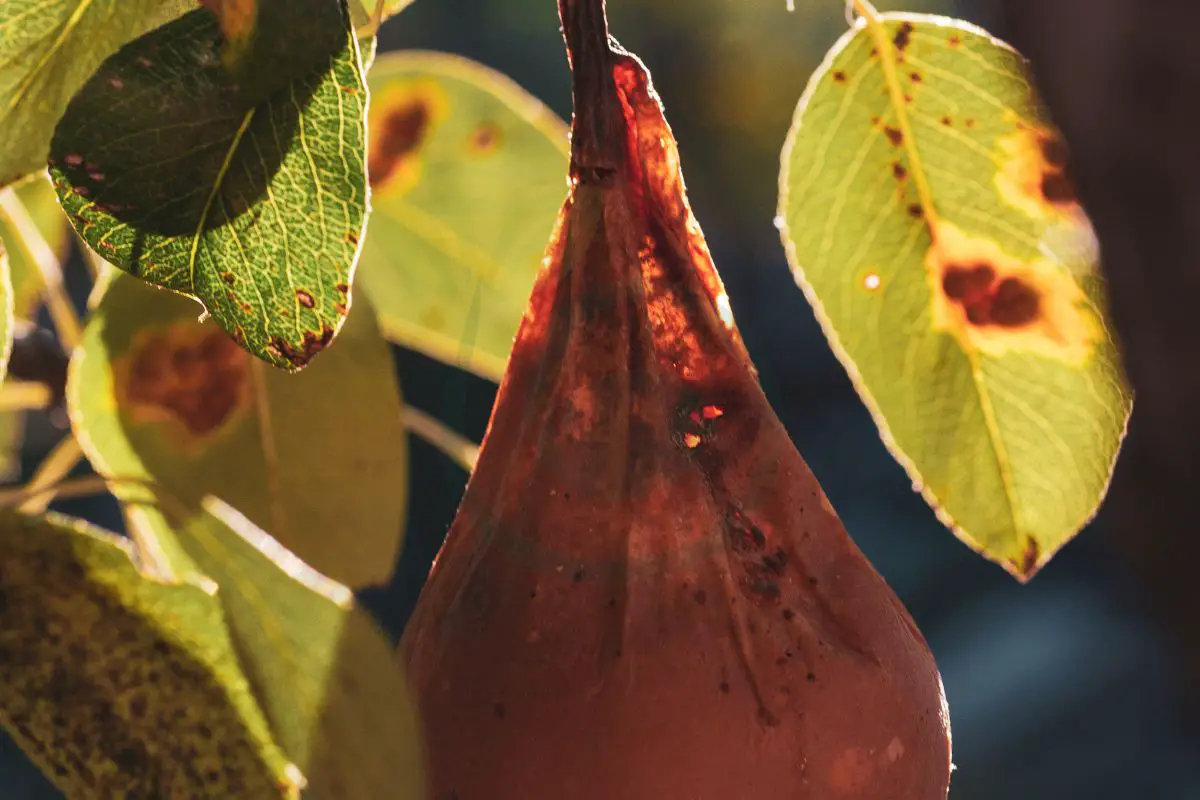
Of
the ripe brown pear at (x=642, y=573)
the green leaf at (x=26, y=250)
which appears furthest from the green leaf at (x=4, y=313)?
the green leaf at (x=26, y=250)

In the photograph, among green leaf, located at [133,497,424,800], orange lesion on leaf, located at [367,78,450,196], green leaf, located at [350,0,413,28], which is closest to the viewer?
green leaf, located at [133,497,424,800]

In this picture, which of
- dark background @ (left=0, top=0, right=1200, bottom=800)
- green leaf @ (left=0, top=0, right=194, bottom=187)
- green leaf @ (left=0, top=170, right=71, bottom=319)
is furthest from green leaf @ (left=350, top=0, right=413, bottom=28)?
dark background @ (left=0, top=0, right=1200, bottom=800)

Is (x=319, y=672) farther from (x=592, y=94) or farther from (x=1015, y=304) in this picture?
(x=1015, y=304)

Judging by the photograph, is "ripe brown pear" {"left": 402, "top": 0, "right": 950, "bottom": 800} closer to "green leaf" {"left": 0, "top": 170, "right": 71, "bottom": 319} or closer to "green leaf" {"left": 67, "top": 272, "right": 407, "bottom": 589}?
"green leaf" {"left": 67, "top": 272, "right": 407, "bottom": 589}

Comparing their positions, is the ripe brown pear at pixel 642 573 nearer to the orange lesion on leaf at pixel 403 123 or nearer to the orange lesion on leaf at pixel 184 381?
the orange lesion on leaf at pixel 184 381

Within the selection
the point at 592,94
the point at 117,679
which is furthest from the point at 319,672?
the point at 592,94

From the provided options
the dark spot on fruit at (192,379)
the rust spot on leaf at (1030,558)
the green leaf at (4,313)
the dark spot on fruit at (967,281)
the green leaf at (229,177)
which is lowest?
the rust spot on leaf at (1030,558)
